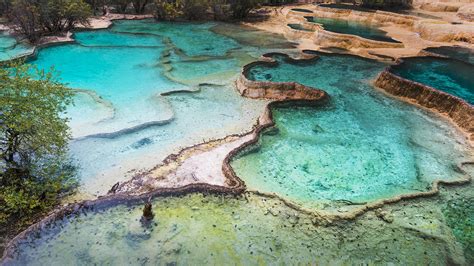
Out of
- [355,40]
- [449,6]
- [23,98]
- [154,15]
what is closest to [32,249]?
[23,98]

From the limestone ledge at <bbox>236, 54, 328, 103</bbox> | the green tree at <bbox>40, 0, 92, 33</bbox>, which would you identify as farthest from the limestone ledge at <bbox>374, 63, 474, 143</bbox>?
the green tree at <bbox>40, 0, 92, 33</bbox>

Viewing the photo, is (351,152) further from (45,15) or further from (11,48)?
(45,15)

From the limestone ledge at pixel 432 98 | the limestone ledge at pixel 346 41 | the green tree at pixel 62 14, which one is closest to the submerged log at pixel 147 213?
the limestone ledge at pixel 432 98

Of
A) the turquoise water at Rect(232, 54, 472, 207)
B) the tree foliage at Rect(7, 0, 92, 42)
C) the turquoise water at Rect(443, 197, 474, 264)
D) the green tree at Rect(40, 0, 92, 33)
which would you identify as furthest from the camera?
the green tree at Rect(40, 0, 92, 33)

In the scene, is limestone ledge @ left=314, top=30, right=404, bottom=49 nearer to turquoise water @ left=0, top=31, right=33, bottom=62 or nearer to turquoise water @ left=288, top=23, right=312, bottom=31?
turquoise water @ left=288, top=23, right=312, bottom=31

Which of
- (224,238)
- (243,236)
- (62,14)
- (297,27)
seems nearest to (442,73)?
(297,27)

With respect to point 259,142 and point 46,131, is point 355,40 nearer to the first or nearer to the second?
point 259,142
